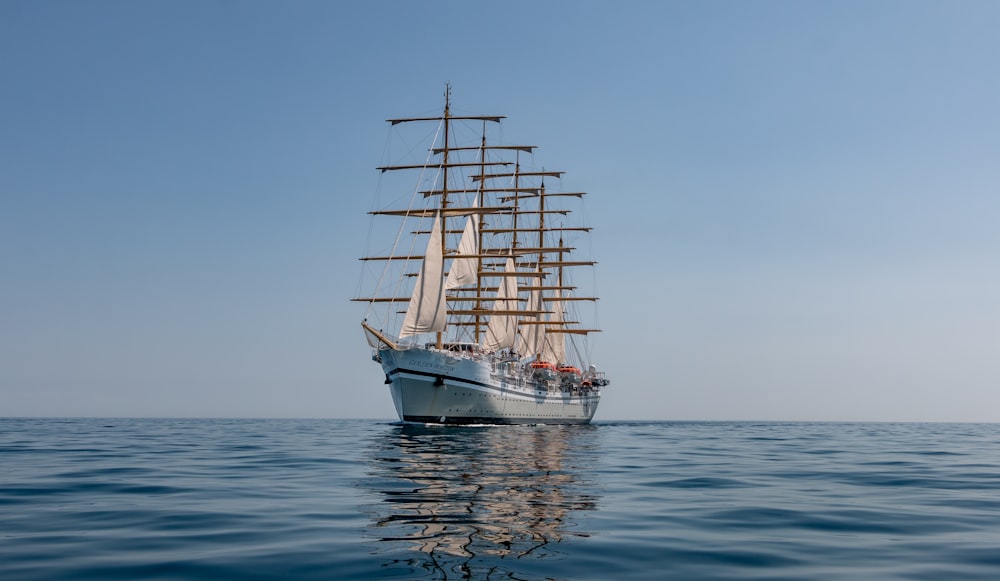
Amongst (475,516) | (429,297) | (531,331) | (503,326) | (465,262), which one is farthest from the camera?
(531,331)

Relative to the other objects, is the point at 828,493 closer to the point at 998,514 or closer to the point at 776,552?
the point at 998,514

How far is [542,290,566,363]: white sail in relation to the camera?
123 metres

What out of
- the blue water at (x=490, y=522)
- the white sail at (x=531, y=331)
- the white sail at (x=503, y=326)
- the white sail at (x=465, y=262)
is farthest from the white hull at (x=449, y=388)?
the blue water at (x=490, y=522)

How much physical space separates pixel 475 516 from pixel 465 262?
73995mm

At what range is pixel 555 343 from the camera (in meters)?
125

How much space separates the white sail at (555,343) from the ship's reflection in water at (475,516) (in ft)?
306

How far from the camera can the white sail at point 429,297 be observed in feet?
243

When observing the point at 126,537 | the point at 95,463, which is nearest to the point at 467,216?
the point at 95,463

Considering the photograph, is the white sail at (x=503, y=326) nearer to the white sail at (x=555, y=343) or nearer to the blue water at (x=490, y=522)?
the white sail at (x=555, y=343)

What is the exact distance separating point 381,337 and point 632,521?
59831mm

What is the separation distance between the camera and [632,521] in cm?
1556

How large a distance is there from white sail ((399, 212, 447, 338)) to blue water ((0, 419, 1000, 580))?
45396 millimetres

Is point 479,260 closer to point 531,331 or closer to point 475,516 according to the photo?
point 531,331

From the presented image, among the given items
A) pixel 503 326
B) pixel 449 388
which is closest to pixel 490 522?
pixel 449 388
